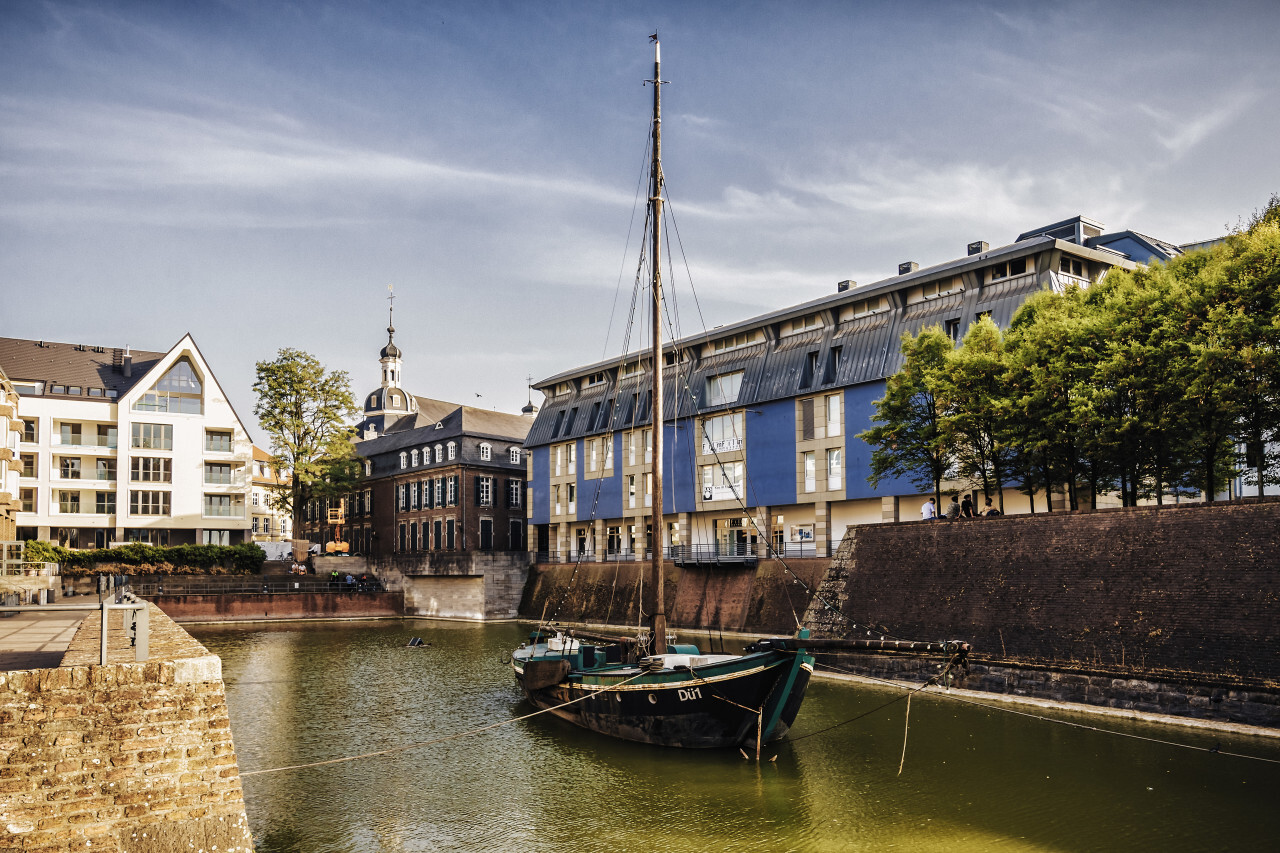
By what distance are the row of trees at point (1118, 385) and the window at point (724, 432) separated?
45.0 feet

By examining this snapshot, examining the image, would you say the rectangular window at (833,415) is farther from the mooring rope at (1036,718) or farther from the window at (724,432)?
the mooring rope at (1036,718)

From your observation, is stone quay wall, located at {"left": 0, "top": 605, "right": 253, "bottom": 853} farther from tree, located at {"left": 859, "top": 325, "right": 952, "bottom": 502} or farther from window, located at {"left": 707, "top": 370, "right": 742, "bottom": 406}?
window, located at {"left": 707, "top": 370, "right": 742, "bottom": 406}

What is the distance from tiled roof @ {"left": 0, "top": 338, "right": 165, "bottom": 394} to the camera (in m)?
66.0

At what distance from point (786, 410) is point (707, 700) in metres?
31.4

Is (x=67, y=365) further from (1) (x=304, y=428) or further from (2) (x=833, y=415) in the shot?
(2) (x=833, y=415)

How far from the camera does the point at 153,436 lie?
67.4 m

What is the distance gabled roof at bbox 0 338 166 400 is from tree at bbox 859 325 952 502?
56.0 m

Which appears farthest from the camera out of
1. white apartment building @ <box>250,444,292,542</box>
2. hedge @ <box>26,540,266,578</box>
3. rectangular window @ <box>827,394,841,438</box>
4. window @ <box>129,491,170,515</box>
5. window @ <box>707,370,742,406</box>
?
white apartment building @ <box>250,444,292,542</box>

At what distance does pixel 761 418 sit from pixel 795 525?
639 centimetres

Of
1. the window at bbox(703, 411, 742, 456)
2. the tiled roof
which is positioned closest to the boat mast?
the window at bbox(703, 411, 742, 456)

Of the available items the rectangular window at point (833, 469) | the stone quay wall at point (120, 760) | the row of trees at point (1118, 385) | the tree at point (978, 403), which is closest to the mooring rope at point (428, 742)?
the stone quay wall at point (120, 760)

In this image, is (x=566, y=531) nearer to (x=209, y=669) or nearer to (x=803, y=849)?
(x=803, y=849)

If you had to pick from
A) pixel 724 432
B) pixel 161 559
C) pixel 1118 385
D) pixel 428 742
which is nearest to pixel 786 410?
pixel 724 432

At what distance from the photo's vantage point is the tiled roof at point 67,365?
66.0 meters
